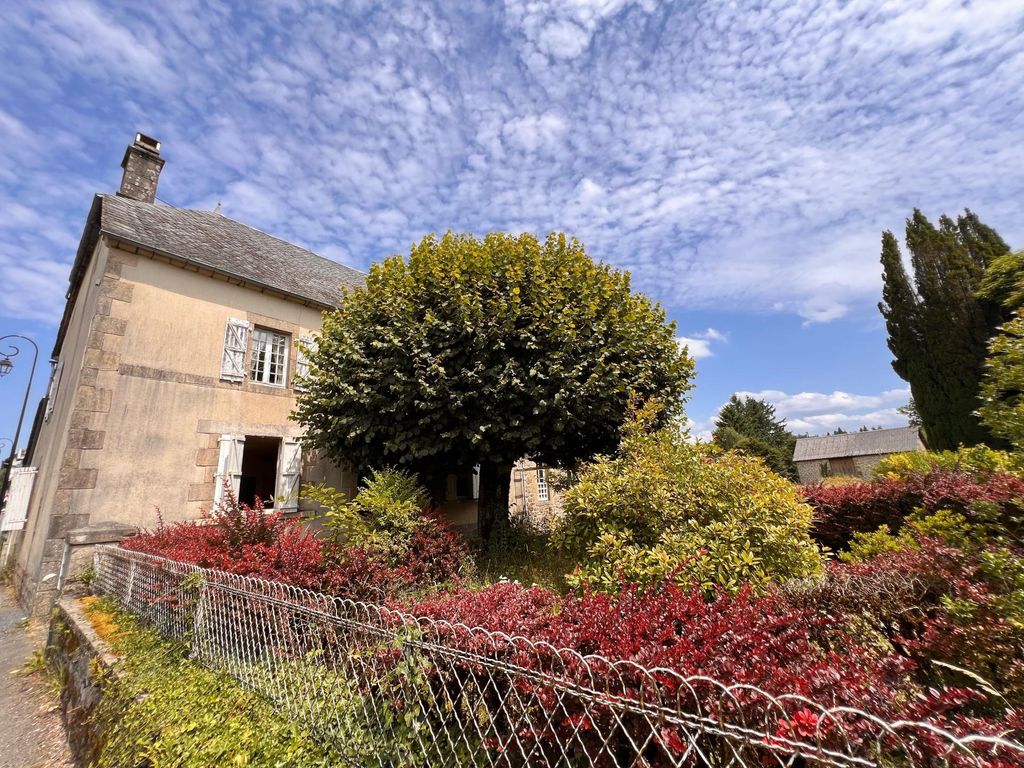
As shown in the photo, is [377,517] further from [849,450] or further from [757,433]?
[849,450]

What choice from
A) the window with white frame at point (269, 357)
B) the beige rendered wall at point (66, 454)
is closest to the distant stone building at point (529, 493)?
the window with white frame at point (269, 357)

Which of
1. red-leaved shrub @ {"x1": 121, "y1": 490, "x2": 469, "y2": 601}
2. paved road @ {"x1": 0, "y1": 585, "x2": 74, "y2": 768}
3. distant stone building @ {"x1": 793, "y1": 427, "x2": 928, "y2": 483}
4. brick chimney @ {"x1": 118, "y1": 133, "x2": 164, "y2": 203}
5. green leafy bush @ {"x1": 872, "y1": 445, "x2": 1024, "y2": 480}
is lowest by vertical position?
paved road @ {"x1": 0, "y1": 585, "x2": 74, "y2": 768}

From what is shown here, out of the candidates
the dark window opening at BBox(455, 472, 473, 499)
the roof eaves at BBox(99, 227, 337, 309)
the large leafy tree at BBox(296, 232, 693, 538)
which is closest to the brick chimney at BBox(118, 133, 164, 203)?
the roof eaves at BBox(99, 227, 337, 309)

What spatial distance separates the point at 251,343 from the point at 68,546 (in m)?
4.86

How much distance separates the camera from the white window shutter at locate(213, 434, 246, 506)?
9156 millimetres

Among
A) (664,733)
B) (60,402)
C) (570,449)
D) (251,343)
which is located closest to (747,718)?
(664,733)

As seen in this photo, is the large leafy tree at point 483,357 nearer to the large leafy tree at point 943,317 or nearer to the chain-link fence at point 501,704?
the chain-link fence at point 501,704

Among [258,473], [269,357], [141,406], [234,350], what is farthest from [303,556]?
[258,473]

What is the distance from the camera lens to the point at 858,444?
4119 centimetres

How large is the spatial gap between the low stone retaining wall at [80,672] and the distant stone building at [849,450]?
43.6 m

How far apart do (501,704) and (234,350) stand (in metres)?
10.2

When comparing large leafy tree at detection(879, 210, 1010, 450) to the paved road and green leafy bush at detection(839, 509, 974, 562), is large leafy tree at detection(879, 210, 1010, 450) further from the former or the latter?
the paved road

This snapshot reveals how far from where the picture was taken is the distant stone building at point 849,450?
37.8 metres

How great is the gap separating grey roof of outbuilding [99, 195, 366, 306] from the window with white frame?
1.17 metres
